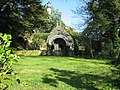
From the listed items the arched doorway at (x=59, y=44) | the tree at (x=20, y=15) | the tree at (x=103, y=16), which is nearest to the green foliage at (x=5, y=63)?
the tree at (x=20, y=15)

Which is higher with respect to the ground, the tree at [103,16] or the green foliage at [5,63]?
the tree at [103,16]

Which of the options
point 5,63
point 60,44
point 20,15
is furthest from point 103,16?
point 5,63

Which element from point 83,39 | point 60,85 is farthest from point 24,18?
point 60,85

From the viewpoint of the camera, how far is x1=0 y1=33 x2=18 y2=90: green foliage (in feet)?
10.7

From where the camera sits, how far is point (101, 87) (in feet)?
49.5

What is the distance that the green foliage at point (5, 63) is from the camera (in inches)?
128

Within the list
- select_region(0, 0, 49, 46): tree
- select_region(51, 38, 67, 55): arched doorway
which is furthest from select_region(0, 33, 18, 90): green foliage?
select_region(51, 38, 67, 55): arched doorway

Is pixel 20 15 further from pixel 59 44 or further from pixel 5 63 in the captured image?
pixel 5 63

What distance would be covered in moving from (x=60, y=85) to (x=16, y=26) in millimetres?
29321

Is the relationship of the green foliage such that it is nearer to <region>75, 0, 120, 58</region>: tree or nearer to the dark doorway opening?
<region>75, 0, 120, 58</region>: tree

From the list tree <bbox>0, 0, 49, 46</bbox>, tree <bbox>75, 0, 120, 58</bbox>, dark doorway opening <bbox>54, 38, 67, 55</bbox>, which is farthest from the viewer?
dark doorway opening <bbox>54, 38, 67, 55</bbox>

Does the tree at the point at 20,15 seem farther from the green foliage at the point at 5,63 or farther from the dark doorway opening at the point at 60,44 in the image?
the green foliage at the point at 5,63

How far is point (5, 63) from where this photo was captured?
131 inches

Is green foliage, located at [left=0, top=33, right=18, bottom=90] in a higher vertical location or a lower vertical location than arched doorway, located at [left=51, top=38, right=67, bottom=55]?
lower
